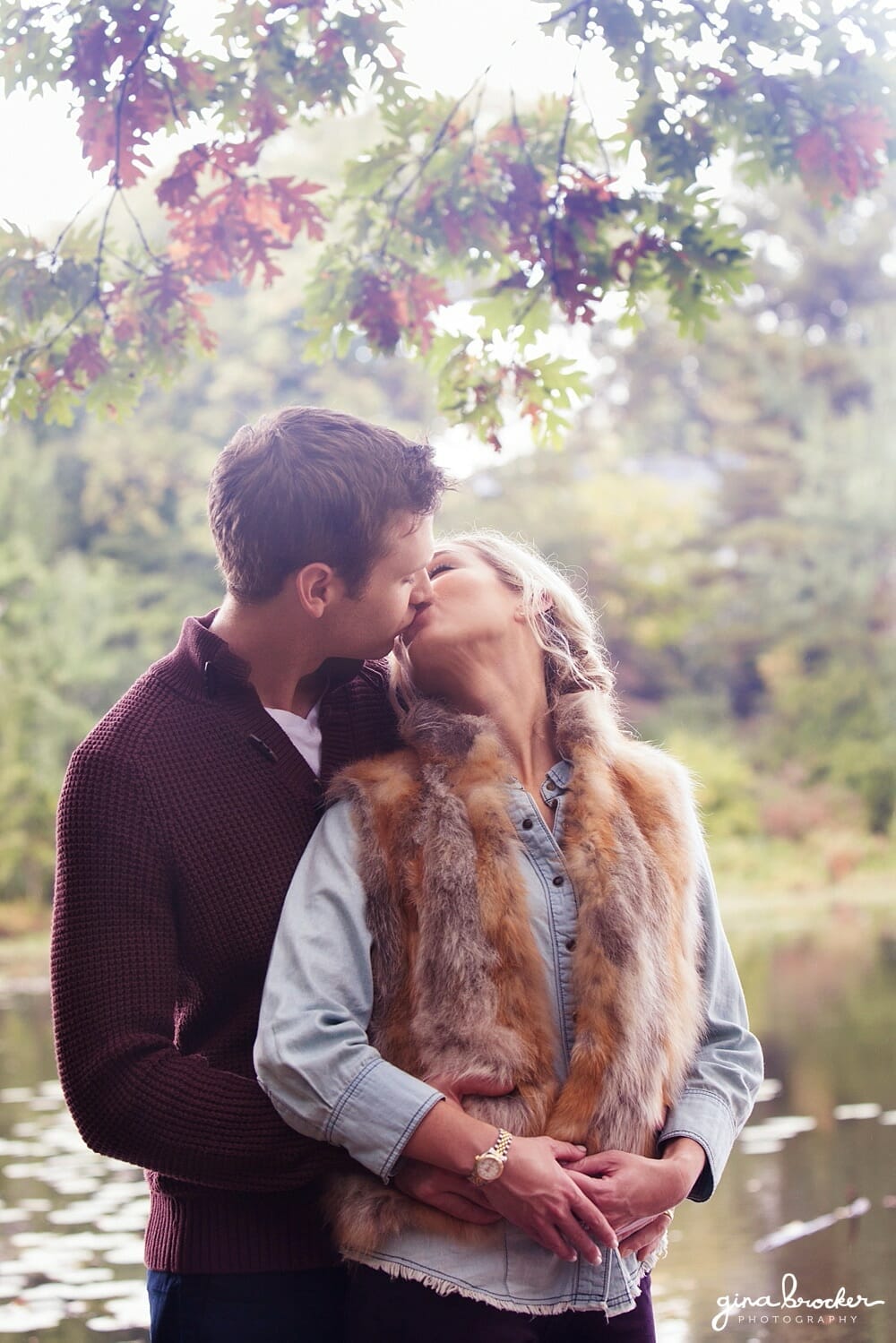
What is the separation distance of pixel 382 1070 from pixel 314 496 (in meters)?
0.66

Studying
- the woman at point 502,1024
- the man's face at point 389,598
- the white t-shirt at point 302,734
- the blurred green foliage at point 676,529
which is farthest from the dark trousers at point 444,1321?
the blurred green foliage at point 676,529

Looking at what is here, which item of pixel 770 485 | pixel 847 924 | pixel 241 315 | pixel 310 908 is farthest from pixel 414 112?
pixel 241 315

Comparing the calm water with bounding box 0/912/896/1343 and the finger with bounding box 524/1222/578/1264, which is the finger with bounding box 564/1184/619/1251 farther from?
the calm water with bounding box 0/912/896/1343

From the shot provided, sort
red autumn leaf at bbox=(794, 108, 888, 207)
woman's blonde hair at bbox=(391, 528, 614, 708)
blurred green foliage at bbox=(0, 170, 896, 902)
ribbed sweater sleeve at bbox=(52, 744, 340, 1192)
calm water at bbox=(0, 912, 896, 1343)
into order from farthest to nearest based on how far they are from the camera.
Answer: blurred green foliage at bbox=(0, 170, 896, 902)
calm water at bbox=(0, 912, 896, 1343)
red autumn leaf at bbox=(794, 108, 888, 207)
woman's blonde hair at bbox=(391, 528, 614, 708)
ribbed sweater sleeve at bbox=(52, 744, 340, 1192)

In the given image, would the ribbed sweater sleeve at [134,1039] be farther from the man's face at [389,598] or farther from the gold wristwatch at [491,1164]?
the man's face at [389,598]

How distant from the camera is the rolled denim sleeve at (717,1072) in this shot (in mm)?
1675

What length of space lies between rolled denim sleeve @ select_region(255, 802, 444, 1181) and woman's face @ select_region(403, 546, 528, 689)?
27cm

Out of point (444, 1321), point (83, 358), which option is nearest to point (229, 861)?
point (444, 1321)

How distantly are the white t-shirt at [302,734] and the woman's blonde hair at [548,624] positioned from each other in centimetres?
12

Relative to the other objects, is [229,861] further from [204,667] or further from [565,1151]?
[565,1151]

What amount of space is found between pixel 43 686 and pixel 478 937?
557 inches

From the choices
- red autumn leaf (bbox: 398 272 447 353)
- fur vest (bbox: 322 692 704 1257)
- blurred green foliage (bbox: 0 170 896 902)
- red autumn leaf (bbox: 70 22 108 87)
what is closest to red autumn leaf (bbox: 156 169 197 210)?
red autumn leaf (bbox: 70 22 108 87)

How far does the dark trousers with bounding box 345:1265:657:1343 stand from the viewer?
1.54 m

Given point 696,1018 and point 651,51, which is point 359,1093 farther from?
point 651,51
